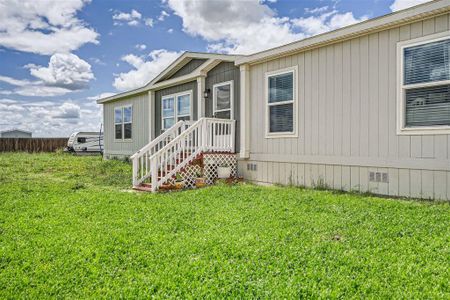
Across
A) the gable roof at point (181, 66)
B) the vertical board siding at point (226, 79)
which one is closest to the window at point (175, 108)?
the gable roof at point (181, 66)

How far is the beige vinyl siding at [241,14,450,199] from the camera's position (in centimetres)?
561

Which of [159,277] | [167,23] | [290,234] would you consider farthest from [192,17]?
[159,277]

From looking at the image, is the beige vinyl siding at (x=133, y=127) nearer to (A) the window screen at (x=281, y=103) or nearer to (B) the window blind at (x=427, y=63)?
(A) the window screen at (x=281, y=103)

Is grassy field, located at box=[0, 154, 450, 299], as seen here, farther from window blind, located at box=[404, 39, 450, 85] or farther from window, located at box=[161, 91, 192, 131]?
window, located at box=[161, 91, 192, 131]

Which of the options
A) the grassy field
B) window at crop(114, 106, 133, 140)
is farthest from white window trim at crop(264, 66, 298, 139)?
window at crop(114, 106, 133, 140)

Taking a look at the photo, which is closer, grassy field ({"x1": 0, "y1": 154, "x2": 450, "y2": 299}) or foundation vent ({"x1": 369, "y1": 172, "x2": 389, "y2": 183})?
grassy field ({"x1": 0, "y1": 154, "x2": 450, "y2": 299})

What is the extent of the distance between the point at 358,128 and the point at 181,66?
6864mm

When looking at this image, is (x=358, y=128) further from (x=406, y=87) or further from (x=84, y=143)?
(x=84, y=143)

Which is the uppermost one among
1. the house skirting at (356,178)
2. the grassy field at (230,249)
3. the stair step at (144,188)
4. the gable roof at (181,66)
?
the gable roof at (181,66)

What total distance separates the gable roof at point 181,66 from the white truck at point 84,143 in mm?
13488

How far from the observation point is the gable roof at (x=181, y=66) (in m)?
9.55

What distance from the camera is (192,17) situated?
12164mm

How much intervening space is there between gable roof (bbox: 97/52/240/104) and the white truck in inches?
531

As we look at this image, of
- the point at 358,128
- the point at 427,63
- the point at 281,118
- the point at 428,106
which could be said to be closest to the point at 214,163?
the point at 281,118
